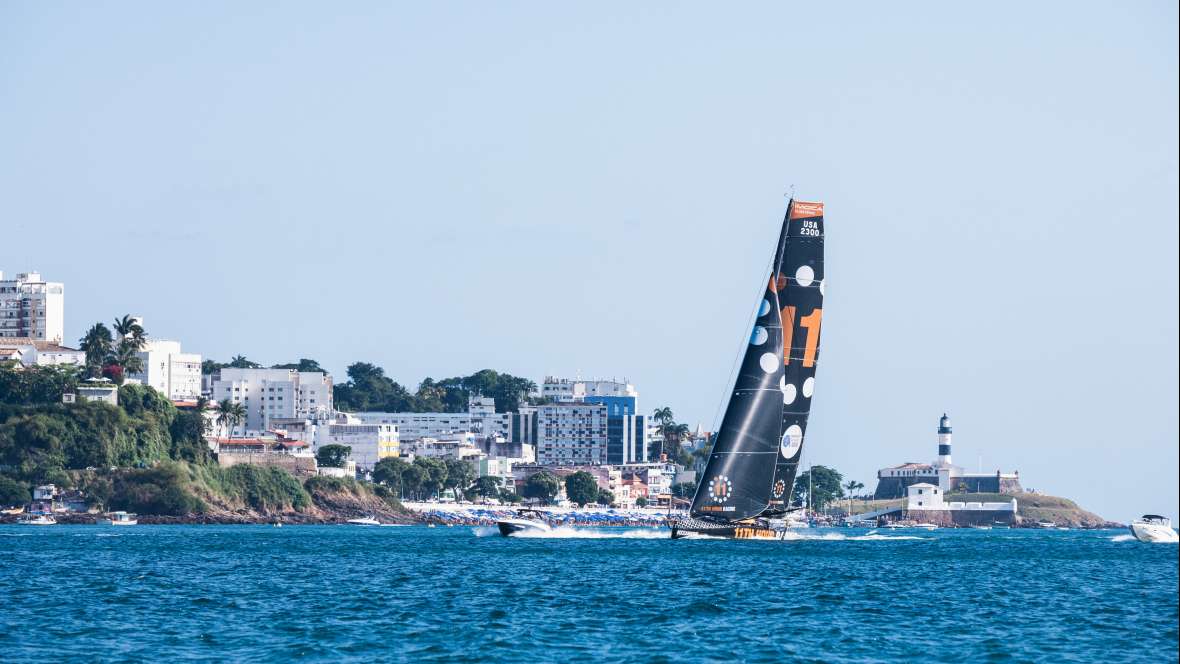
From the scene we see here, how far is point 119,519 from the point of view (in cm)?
15100

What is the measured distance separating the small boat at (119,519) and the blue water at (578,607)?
71.1 m

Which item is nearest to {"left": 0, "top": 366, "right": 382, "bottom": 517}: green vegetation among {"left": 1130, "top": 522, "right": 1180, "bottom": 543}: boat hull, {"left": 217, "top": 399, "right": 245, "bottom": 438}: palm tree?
{"left": 217, "top": 399, "right": 245, "bottom": 438}: palm tree

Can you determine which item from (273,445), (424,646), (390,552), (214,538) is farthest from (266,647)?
(273,445)

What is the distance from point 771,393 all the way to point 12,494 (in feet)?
302

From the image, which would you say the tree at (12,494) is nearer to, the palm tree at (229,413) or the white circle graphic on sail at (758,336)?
the palm tree at (229,413)

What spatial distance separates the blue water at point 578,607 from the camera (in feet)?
124

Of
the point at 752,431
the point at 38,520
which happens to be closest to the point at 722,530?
the point at 752,431

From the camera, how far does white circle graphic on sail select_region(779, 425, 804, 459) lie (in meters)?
83.9

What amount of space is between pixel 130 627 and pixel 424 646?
798 centimetres

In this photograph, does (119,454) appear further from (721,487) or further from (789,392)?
(789,392)

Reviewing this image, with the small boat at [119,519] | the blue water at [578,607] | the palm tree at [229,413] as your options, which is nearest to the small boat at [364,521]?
the palm tree at [229,413]

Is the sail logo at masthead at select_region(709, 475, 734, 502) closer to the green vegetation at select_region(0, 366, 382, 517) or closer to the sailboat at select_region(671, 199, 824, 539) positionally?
the sailboat at select_region(671, 199, 824, 539)

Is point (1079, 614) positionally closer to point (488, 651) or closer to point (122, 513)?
point (488, 651)

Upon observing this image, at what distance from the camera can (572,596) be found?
167ft
